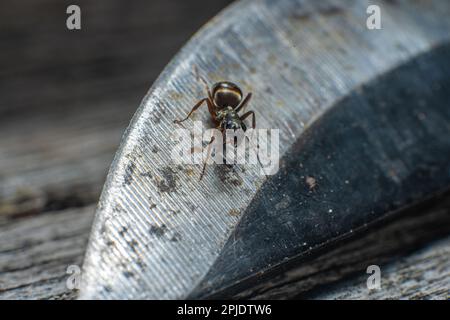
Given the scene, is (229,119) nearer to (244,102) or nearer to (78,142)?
(244,102)

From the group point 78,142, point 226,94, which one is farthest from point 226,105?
point 78,142

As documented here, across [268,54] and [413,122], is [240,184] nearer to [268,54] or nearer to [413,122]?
[268,54]

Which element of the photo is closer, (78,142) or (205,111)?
(205,111)

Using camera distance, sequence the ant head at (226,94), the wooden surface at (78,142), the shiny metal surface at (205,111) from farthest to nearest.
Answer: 1. the ant head at (226,94)
2. the wooden surface at (78,142)
3. the shiny metal surface at (205,111)

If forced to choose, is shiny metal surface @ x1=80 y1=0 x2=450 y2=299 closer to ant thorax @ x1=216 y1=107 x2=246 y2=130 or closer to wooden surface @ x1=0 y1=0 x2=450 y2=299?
ant thorax @ x1=216 y1=107 x2=246 y2=130

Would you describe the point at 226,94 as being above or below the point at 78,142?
below

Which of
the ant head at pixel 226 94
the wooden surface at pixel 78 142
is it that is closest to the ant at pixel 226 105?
the ant head at pixel 226 94

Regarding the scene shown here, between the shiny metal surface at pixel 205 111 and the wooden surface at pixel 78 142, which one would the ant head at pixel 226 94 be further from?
the wooden surface at pixel 78 142
